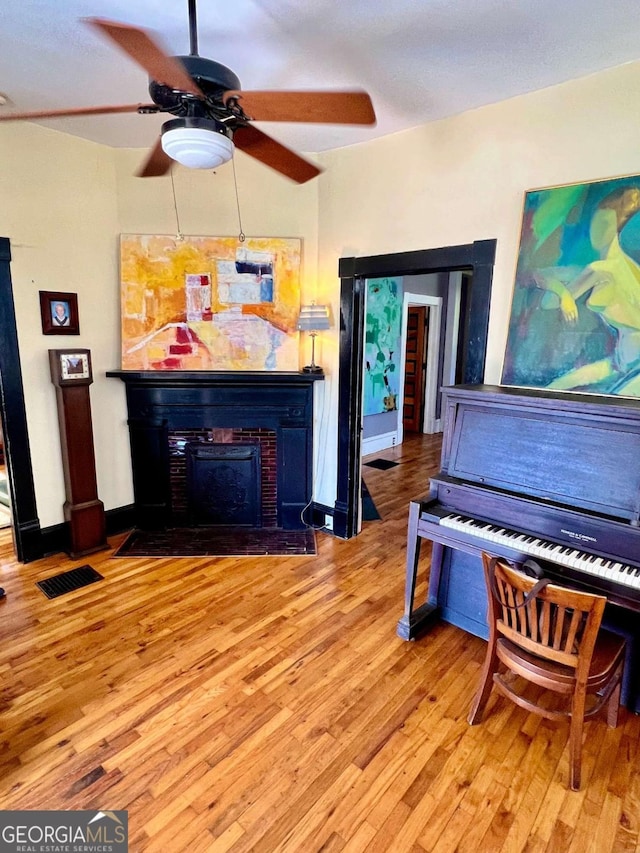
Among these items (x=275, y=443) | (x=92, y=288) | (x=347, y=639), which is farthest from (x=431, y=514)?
(x=92, y=288)

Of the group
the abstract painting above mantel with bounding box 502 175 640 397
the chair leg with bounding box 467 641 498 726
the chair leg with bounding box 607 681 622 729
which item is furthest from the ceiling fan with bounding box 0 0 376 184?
the chair leg with bounding box 607 681 622 729

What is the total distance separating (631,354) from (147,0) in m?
2.53

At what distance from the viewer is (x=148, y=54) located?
1213 millimetres

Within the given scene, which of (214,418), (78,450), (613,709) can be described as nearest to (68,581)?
(78,450)

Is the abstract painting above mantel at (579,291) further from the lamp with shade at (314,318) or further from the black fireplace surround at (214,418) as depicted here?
the black fireplace surround at (214,418)

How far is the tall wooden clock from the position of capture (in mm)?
3137

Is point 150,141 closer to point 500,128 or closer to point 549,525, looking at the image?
point 500,128

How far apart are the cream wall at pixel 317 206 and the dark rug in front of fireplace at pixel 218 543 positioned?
38 cm

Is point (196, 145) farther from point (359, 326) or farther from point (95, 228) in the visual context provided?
point (95, 228)

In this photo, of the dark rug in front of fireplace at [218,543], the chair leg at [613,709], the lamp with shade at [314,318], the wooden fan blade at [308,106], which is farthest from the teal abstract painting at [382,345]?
the chair leg at [613,709]

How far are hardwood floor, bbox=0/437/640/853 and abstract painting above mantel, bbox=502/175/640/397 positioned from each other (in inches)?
Result: 60.8

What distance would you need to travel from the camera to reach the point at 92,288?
3361 mm

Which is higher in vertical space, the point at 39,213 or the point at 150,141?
the point at 150,141

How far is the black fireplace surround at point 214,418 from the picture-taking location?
11.4ft
